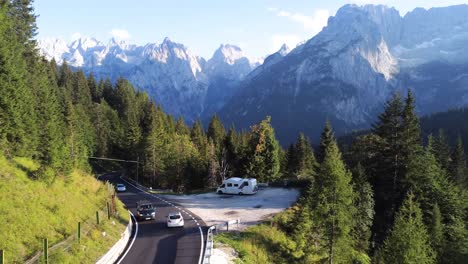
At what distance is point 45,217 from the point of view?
24.8 meters

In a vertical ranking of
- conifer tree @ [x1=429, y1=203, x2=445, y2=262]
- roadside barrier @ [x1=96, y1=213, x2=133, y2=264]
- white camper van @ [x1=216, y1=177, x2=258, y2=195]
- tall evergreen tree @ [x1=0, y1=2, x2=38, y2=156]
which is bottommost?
conifer tree @ [x1=429, y1=203, x2=445, y2=262]

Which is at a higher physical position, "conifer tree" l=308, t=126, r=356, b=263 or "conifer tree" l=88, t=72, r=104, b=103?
"conifer tree" l=88, t=72, r=104, b=103

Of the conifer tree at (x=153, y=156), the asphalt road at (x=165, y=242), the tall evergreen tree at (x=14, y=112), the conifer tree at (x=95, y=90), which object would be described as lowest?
the asphalt road at (x=165, y=242)

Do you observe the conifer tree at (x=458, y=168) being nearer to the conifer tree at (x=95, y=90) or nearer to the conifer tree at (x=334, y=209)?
the conifer tree at (x=334, y=209)

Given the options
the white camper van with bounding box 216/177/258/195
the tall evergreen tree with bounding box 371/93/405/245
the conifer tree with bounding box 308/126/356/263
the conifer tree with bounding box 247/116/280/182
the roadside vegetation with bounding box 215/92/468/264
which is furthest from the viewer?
the conifer tree with bounding box 247/116/280/182

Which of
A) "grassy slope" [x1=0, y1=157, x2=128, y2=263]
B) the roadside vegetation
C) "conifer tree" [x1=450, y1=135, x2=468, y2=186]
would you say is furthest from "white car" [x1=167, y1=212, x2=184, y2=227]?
"conifer tree" [x1=450, y1=135, x2=468, y2=186]

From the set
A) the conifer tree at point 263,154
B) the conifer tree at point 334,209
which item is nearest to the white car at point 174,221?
the conifer tree at point 334,209

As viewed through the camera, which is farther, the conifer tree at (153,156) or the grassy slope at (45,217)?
the conifer tree at (153,156)

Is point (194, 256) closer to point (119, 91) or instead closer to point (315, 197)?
point (315, 197)

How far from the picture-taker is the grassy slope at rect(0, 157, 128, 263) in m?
20.8

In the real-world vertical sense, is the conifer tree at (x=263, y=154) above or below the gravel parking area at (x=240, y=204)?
above

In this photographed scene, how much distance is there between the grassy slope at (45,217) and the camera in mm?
20828

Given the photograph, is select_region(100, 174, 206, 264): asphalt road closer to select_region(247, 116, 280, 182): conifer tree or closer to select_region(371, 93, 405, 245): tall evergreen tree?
select_region(371, 93, 405, 245): tall evergreen tree

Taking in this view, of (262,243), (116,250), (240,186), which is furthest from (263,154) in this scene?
(116,250)
